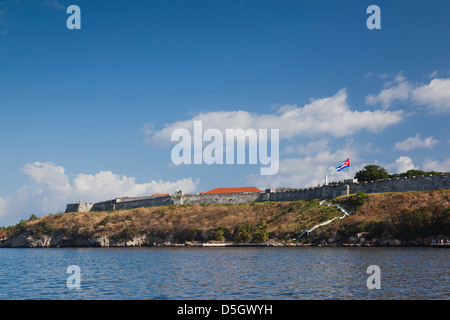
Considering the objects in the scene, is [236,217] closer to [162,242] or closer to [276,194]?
[276,194]

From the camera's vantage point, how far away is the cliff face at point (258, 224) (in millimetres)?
65062

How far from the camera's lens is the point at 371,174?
307 feet

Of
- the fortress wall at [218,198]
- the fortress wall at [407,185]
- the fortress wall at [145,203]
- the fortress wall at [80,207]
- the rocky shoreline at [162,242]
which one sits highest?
the fortress wall at [407,185]

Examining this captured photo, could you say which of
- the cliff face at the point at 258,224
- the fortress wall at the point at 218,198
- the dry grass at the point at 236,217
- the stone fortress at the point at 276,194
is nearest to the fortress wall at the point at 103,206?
the stone fortress at the point at 276,194

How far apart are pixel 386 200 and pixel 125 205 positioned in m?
73.6

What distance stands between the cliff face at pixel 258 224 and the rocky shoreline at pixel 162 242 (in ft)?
0.49

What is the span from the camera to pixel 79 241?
101 m

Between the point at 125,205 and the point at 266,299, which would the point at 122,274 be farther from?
the point at 125,205

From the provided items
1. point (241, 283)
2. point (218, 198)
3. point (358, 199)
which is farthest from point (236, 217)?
point (241, 283)

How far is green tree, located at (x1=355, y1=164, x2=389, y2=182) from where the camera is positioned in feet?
305

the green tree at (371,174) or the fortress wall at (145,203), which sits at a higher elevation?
the green tree at (371,174)

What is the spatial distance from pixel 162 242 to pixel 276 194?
30.0 metres

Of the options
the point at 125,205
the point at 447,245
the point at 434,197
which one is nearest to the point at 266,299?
the point at 447,245

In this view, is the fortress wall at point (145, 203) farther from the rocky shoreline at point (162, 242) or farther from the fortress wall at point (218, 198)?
the rocky shoreline at point (162, 242)
